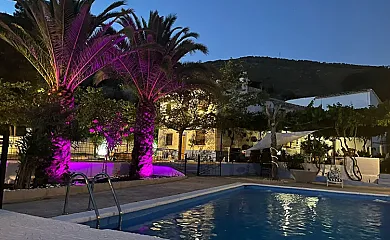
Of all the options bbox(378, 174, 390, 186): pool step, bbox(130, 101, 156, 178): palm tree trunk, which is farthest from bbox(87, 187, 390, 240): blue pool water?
bbox(378, 174, 390, 186): pool step

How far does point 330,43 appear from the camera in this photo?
9025 centimetres

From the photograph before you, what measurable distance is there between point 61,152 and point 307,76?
69.0m

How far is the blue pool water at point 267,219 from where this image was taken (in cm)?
677

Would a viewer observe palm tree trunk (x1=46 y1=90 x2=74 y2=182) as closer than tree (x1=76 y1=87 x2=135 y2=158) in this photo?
Yes

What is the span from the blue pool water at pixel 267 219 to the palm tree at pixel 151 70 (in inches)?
149

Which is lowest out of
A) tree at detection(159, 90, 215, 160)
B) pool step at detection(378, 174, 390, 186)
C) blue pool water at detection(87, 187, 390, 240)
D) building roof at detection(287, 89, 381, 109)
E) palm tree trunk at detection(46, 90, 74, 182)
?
blue pool water at detection(87, 187, 390, 240)

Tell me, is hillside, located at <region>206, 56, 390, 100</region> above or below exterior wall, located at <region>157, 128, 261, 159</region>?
above

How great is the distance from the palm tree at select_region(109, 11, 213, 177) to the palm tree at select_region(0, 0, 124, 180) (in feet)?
6.95

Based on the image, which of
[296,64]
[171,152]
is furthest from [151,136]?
[296,64]

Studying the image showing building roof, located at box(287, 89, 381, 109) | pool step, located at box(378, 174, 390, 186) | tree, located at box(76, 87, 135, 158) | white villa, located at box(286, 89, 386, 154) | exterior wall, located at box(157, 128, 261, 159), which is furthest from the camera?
building roof, located at box(287, 89, 381, 109)

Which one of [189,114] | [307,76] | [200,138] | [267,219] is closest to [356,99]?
[200,138]

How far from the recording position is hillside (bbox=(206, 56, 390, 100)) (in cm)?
5966

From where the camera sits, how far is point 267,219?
27.3 ft

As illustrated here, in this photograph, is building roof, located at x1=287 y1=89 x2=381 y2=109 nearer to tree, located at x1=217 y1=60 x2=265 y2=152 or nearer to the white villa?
the white villa
